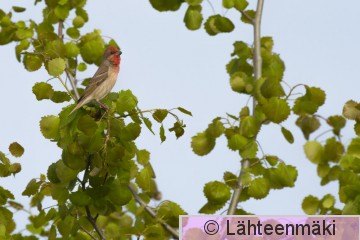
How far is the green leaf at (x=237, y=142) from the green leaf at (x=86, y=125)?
1558 mm

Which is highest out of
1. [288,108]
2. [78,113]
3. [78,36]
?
[78,36]

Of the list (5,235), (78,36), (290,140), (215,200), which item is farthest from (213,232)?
(78,36)

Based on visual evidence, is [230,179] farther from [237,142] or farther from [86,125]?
[86,125]

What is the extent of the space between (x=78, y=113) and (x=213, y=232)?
180 cm

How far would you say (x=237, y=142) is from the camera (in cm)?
755

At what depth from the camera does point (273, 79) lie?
7.65m

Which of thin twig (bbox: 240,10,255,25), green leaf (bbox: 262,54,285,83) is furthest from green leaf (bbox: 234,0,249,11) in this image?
green leaf (bbox: 262,54,285,83)

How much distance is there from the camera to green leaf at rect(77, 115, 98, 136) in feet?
21.7

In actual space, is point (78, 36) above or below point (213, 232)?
above

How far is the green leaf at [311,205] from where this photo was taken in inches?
315

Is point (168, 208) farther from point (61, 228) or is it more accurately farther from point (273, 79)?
point (273, 79)

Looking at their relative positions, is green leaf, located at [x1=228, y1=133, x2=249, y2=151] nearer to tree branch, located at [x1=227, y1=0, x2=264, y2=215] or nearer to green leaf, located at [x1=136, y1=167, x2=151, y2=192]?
tree branch, located at [x1=227, y1=0, x2=264, y2=215]

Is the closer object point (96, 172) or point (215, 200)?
point (96, 172)

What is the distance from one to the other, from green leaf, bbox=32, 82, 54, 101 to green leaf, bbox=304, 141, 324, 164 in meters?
2.60
